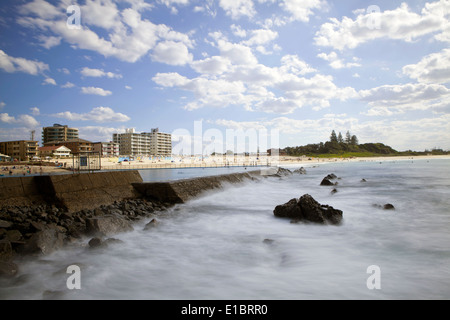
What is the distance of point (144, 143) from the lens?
439ft

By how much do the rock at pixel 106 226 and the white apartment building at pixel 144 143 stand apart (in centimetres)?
12649

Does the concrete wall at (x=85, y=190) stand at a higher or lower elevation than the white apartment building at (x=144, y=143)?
lower

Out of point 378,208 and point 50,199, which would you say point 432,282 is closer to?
Answer: point 378,208

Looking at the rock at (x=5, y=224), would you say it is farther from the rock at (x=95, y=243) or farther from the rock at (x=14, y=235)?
the rock at (x=95, y=243)

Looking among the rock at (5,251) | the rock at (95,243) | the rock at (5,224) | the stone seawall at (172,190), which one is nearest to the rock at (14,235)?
the rock at (5,224)

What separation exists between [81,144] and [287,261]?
9625cm

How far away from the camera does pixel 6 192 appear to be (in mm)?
6246

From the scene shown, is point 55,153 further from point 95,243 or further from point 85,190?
point 95,243

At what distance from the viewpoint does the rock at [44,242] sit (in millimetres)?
3961

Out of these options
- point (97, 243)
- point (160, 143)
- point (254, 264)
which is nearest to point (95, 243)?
point (97, 243)

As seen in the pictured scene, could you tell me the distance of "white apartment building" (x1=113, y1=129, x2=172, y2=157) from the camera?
12719 cm

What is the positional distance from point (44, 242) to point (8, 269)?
31.9 inches

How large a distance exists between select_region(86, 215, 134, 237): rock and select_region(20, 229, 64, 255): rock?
58 centimetres
